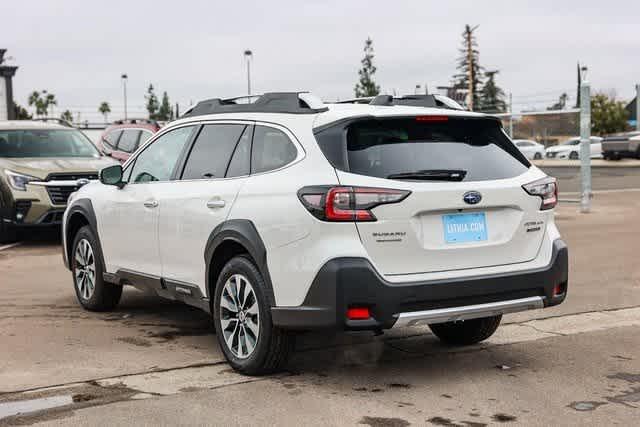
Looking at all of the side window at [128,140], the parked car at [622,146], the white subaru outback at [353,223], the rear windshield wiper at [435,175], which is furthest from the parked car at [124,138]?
the parked car at [622,146]

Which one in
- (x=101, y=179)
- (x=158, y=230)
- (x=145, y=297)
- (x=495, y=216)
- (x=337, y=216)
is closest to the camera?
(x=337, y=216)

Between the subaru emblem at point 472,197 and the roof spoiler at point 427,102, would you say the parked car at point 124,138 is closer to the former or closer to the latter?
the roof spoiler at point 427,102

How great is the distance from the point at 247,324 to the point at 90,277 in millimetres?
2883

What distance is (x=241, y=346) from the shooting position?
609 cm

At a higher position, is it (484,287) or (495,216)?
(495,216)

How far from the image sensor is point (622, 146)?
40.0 metres

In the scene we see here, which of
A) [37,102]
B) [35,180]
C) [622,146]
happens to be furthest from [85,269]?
[37,102]

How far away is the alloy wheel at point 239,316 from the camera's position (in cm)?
594

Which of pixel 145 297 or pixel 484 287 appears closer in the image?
pixel 484 287

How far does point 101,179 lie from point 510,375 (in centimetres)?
355

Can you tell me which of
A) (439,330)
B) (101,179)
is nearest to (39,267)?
(101,179)

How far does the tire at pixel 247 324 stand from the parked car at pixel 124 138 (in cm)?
1529

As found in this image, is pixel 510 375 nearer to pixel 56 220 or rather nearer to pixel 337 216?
pixel 337 216

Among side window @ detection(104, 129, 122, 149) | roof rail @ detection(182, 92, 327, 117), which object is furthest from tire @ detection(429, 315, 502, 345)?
side window @ detection(104, 129, 122, 149)
